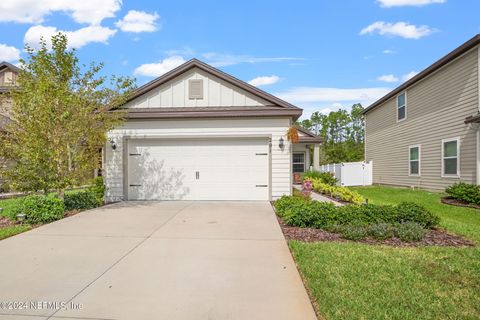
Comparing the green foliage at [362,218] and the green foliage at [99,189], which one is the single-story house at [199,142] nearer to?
the green foliage at [99,189]

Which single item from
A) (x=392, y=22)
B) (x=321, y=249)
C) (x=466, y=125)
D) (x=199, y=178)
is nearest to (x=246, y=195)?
(x=199, y=178)

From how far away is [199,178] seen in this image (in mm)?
10852

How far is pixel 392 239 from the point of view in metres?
5.88

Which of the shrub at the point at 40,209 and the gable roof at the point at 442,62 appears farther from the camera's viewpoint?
the gable roof at the point at 442,62

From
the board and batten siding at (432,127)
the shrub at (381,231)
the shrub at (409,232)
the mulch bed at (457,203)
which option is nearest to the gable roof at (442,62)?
the board and batten siding at (432,127)

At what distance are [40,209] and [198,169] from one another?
4910mm

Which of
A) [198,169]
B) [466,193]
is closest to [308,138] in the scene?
[466,193]

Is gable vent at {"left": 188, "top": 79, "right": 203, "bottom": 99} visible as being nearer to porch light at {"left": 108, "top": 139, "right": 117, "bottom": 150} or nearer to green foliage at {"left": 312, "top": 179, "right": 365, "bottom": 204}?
porch light at {"left": 108, "top": 139, "right": 117, "bottom": 150}

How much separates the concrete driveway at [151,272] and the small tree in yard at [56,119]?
1872 mm

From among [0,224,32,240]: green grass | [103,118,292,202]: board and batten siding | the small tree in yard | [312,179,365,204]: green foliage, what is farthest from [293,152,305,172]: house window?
[0,224,32,240]: green grass

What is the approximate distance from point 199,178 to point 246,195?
1739mm

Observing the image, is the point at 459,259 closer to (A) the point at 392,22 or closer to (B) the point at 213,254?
(B) the point at 213,254

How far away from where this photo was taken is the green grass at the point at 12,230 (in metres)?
5.96

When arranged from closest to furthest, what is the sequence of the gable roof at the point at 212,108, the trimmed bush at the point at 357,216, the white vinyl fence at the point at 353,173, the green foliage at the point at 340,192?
the trimmed bush at the point at 357,216, the green foliage at the point at 340,192, the gable roof at the point at 212,108, the white vinyl fence at the point at 353,173
